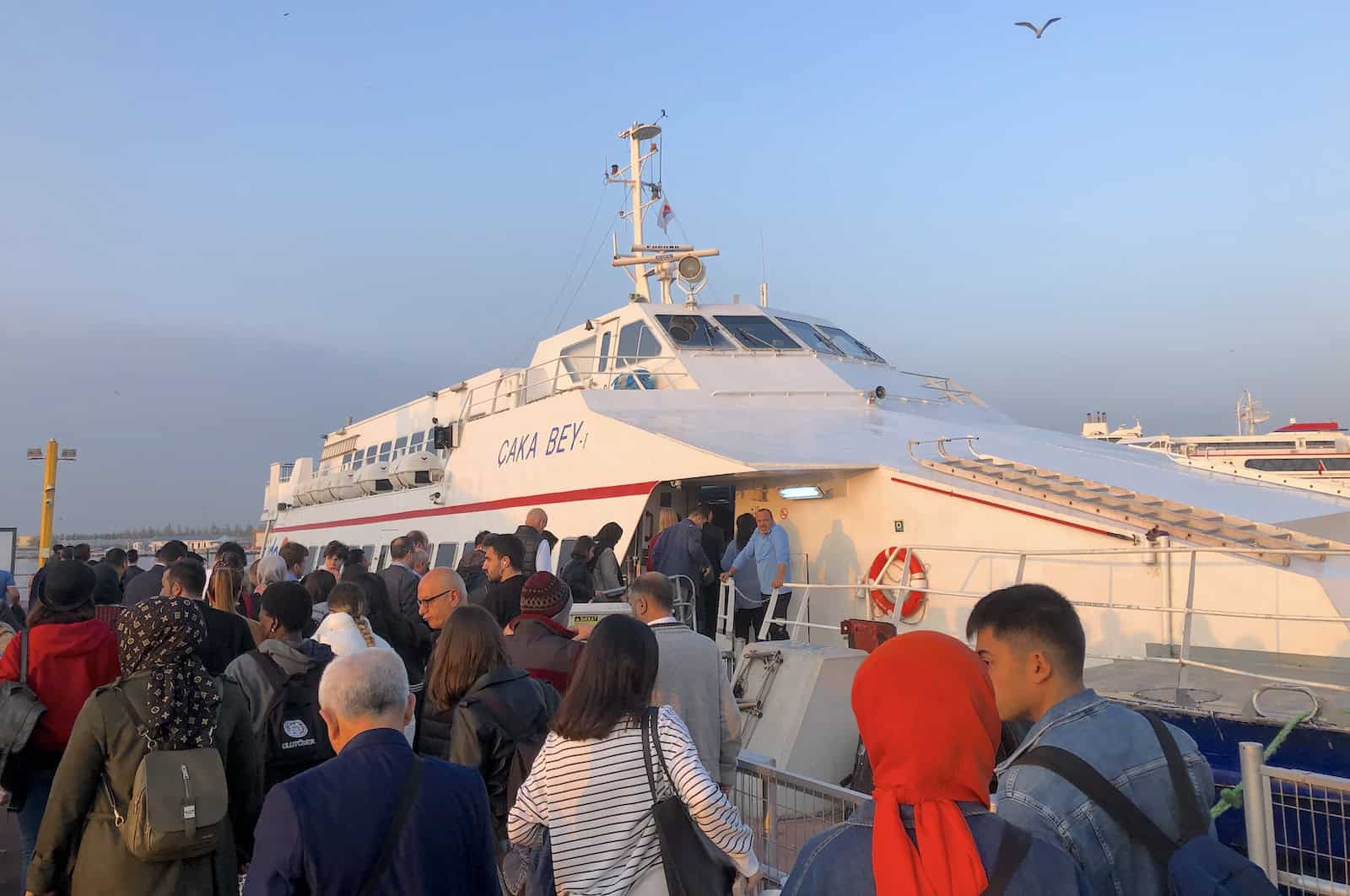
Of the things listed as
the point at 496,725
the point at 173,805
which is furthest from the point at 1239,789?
the point at 173,805

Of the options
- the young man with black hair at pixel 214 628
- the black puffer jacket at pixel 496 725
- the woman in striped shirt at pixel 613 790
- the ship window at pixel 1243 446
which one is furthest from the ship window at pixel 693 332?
the ship window at pixel 1243 446

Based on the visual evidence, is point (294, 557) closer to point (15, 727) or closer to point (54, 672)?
point (54, 672)

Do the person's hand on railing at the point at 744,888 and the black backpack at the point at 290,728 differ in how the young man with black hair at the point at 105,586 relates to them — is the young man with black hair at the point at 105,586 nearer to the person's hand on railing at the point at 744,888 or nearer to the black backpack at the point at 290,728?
the black backpack at the point at 290,728

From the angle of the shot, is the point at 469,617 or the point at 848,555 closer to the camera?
the point at 469,617

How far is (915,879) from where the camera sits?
1.98m

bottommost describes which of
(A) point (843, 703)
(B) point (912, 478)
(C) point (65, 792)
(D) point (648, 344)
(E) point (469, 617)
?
(A) point (843, 703)

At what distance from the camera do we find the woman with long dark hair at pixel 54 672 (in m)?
4.44

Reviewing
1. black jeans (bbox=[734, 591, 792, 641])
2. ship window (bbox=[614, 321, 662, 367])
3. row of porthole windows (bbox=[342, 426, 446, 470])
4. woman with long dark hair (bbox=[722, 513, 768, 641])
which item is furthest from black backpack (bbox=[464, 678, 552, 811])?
row of porthole windows (bbox=[342, 426, 446, 470])

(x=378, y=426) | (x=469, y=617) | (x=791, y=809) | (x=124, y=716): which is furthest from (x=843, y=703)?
(x=378, y=426)

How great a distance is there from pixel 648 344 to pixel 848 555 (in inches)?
205

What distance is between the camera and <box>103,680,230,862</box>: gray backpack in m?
3.36

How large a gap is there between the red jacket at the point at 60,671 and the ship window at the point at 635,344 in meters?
10.0

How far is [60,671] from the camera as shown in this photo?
451 cm

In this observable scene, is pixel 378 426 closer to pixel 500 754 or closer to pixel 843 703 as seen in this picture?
pixel 843 703
